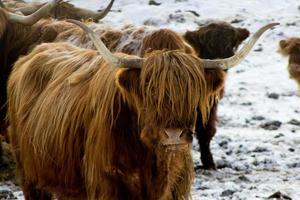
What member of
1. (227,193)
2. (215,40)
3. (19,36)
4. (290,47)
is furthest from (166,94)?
(290,47)

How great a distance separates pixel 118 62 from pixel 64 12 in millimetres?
8241

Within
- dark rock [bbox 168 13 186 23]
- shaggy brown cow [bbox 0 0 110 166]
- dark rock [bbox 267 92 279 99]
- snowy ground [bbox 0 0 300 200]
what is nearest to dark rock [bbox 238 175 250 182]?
snowy ground [bbox 0 0 300 200]

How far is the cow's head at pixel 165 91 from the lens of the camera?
11.1 ft

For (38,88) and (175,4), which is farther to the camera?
(175,4)

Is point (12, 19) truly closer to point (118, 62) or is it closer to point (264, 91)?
point (118, 62)

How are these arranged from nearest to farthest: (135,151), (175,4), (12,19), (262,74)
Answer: (135,151)
(12,19)
(262,74)
(175,4)

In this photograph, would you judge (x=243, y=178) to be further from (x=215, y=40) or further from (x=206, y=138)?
(x=215, y=40)

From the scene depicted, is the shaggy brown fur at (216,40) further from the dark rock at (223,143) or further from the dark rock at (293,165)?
the dark rock at (293,165)

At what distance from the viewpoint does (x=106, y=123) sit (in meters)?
3.75

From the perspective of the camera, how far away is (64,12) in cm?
1159

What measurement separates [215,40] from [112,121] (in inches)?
191

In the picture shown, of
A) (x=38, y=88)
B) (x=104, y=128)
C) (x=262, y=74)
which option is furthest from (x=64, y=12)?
(x=104, y=128)

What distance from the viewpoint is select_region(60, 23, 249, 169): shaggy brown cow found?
20.7 feet

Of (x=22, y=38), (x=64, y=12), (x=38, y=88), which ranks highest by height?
(x=38, y=88)
